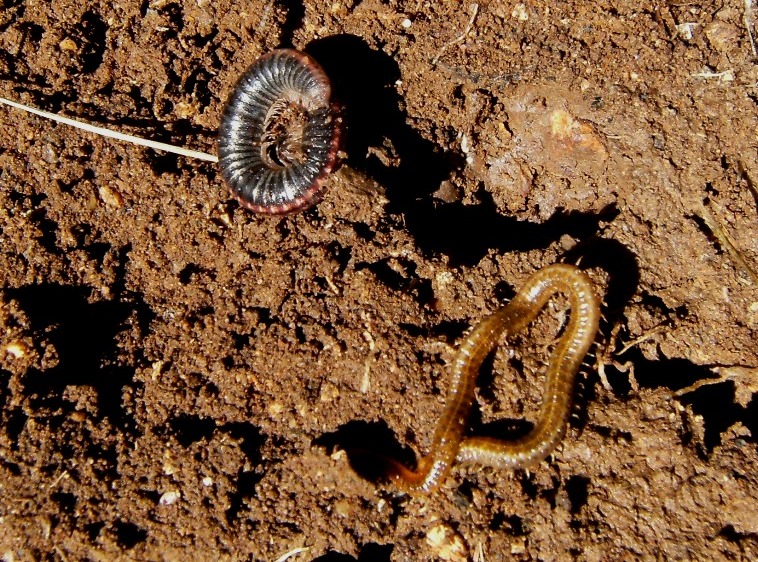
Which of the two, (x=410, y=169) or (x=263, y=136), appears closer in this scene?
(x=410, y=169)

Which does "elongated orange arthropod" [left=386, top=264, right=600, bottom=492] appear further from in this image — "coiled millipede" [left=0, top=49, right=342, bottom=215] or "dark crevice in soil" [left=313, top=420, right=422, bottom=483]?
"coiled millipede" [left=0, top=49, right=342, bottom=215]

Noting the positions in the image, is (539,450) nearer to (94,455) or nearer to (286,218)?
(286,218)

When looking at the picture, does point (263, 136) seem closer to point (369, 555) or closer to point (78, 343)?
point (78, 343)

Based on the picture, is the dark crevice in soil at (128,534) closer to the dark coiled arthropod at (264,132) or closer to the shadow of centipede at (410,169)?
the dark coiled arthropod at (264,132)

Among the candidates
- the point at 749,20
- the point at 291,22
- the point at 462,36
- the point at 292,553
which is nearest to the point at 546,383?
the point at 292,553

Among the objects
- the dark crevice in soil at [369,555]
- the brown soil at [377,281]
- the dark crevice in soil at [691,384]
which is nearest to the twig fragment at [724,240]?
the brown soil at [377,281]

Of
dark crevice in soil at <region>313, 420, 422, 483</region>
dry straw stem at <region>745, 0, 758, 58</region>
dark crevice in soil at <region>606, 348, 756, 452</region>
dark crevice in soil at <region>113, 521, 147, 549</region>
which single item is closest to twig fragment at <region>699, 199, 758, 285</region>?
dark crevice in soil at <region>606, 348, 756, 452</region>

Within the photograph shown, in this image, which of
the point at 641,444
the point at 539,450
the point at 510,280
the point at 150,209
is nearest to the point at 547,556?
the point at 539,450
